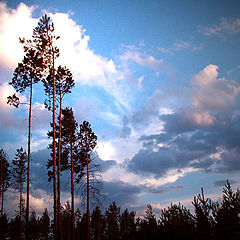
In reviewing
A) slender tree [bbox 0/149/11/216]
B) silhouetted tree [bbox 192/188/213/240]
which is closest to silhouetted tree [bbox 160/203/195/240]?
silhouetted tree [bbox 192/188/213/240]

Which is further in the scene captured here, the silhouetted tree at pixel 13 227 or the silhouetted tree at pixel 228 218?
the silhouetted tree at pixel 13 227

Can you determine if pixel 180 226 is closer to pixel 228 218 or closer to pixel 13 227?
pixel 228 218

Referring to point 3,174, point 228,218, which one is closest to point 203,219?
point 228,218

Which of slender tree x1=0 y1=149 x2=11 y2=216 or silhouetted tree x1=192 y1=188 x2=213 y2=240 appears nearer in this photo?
silhouetted tree x1=192 y1=188 x2=213 y2=240

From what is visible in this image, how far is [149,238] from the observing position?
802 cm

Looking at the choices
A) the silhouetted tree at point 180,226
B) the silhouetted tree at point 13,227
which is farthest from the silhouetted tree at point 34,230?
the silhouetted tree at point 180,226

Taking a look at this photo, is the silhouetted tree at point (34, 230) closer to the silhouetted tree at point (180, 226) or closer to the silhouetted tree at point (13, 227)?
the silhouetted tree at point (13, 227)

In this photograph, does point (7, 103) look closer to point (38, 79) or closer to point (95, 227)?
point (38, 79)

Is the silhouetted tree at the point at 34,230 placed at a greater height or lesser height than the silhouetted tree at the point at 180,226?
lesser

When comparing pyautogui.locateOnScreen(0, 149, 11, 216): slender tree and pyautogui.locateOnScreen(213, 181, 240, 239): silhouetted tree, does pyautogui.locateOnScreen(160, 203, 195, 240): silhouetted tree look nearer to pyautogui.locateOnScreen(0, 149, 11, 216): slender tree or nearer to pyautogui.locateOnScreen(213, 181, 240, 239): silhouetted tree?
pyautogui.locateOnScreen(213, 181, 240, 239): silhouetted tree

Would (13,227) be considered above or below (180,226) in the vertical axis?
below

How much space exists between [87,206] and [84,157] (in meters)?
4.83

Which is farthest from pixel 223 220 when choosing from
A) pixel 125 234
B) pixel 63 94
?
pixel 63 94

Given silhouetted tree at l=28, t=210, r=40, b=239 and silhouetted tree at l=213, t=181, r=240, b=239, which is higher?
silhouetted tree at l=213, t=181, r=240, b=239
